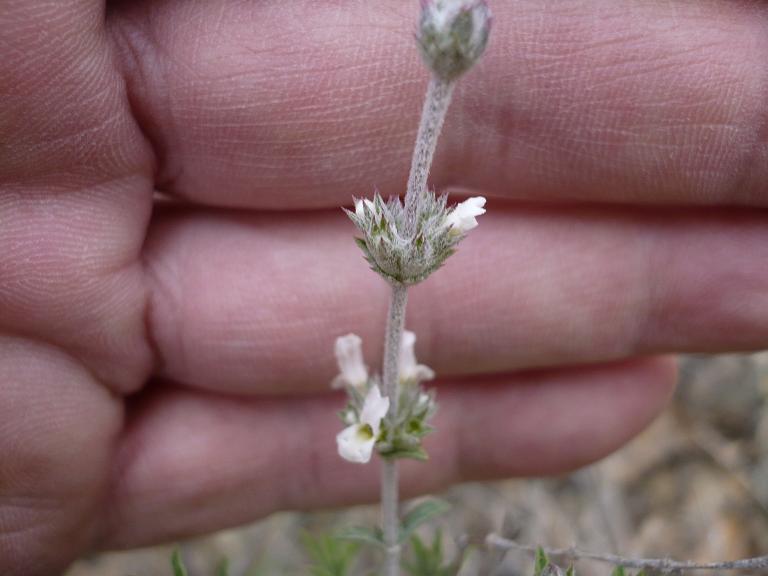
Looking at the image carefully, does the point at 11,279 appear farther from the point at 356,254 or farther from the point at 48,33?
the point at 356,254

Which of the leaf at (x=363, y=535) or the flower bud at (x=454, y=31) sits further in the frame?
the leaf at (x=363, y=535)

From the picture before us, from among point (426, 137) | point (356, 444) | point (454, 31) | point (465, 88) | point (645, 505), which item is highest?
point (465, 88)

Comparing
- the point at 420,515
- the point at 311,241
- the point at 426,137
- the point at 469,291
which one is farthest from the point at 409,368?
the point at 426,137

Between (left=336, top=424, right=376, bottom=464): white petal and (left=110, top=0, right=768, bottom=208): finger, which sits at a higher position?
(left=110, top=0, right=768, bottom=208): finger

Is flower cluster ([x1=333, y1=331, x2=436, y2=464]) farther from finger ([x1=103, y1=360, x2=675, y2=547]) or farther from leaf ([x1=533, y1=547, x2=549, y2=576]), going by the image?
finger ([x1=103, y1=360, x2=675, y2=547])

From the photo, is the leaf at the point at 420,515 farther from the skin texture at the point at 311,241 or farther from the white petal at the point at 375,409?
the skin texture at the point at 311,241

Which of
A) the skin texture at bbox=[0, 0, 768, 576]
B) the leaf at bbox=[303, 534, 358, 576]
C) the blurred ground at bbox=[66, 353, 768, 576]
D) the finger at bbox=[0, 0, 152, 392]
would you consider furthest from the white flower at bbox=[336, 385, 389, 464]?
the blurred ground at bbox=[66, 353, 768, 576]

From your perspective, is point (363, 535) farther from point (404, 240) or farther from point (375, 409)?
point (404, 240)

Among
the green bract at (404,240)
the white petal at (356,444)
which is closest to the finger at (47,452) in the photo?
the white petal at (356,444)
